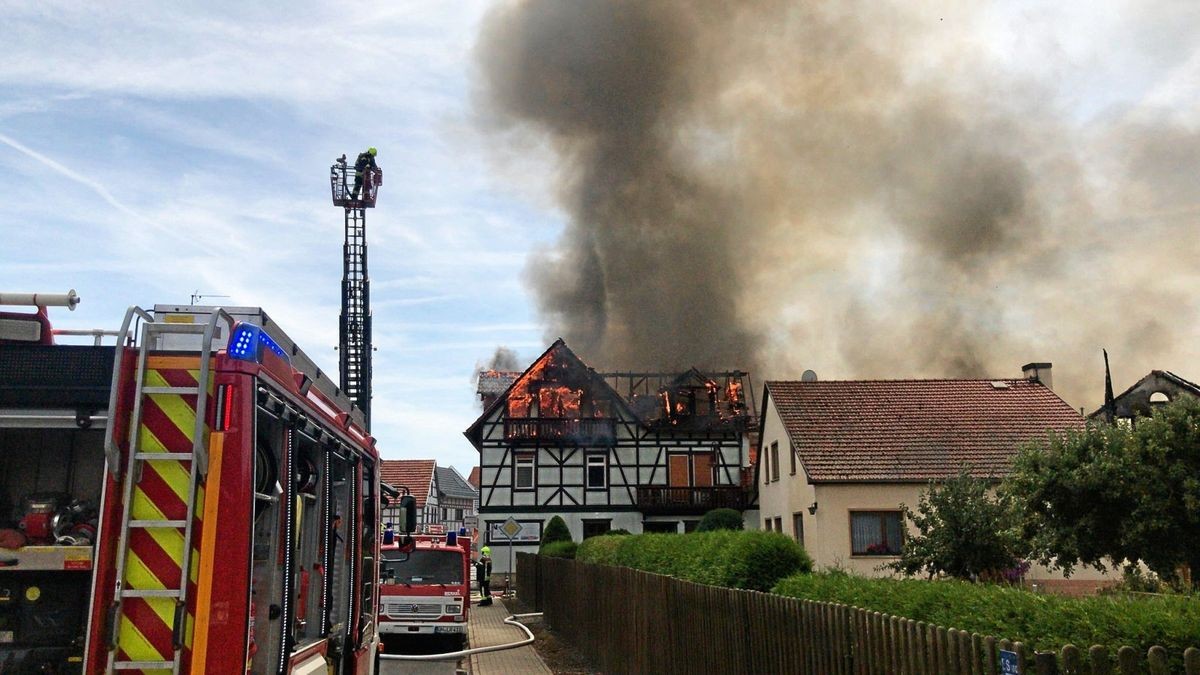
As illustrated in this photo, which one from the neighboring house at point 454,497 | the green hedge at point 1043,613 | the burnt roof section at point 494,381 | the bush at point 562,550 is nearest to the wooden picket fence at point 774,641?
the green hedge at point 1043,613

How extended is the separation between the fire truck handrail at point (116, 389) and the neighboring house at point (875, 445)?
21.5 m

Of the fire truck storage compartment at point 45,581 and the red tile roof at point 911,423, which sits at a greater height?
the red tile roof at point 911,423

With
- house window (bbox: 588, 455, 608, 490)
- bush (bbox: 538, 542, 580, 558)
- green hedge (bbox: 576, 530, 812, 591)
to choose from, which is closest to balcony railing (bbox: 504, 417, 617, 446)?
house window (bbox: 588, 455, 608, 490)

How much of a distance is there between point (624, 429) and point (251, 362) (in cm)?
3654

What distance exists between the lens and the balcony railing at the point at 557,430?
39.4 metres

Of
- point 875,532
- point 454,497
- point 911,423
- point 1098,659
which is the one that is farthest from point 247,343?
point 454,497

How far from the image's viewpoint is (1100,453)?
1670 centimetres

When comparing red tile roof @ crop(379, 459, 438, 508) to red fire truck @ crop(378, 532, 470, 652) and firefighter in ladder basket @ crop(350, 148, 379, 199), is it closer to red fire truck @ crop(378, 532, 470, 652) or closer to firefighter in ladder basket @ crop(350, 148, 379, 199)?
firefighter in ladder basket @ crop(350, 148, 379, 199)

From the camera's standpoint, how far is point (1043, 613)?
4.72m

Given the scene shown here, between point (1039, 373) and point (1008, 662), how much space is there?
3104cm

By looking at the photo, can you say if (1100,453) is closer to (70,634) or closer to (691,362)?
(70,634)

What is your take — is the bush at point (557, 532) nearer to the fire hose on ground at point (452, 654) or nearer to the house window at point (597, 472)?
the house window at point (597, 472)

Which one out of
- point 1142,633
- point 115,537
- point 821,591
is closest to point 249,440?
point 115,537

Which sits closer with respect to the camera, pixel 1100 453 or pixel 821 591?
pixel 821 591
